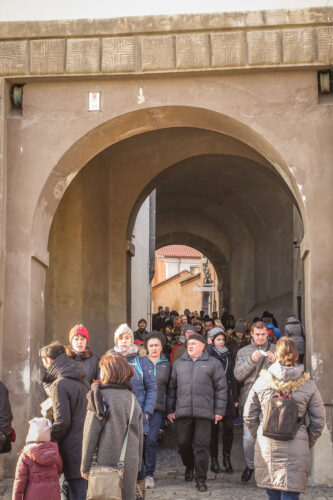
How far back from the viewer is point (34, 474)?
4.54 meters

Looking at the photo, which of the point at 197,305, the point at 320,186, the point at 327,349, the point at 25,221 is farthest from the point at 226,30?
the point at 197,305

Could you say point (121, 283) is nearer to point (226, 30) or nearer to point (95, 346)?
point (95, 346)

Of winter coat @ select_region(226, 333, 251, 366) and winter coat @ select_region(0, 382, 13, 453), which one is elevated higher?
winter coat @ select_region(226, 333, 251, 366)

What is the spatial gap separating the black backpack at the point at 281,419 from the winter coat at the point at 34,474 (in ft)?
4.89

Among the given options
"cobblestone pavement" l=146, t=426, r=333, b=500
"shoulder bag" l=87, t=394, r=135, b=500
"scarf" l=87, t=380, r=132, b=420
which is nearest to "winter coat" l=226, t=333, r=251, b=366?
"cobblestone pavement" l=146, t=426, r=333, b=500

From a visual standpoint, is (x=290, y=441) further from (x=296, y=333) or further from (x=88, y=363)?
(x=296, y=333)

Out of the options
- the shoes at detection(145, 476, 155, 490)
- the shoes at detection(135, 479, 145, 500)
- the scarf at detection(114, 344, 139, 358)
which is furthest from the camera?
the shoes at detection(145, 476, 155, 490)

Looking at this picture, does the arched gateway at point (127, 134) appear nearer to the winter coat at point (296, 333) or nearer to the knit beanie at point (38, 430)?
the winter coat at point (296, 333)

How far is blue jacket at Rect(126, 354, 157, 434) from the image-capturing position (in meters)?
6.72

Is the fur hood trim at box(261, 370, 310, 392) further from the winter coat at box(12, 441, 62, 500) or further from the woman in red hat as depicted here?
the woman in red hat

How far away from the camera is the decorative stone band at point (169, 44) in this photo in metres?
7.54

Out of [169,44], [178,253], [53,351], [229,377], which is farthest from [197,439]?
[178,253]

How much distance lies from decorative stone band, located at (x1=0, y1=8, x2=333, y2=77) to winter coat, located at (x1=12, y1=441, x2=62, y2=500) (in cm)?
455

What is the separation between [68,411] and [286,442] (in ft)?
5.33
